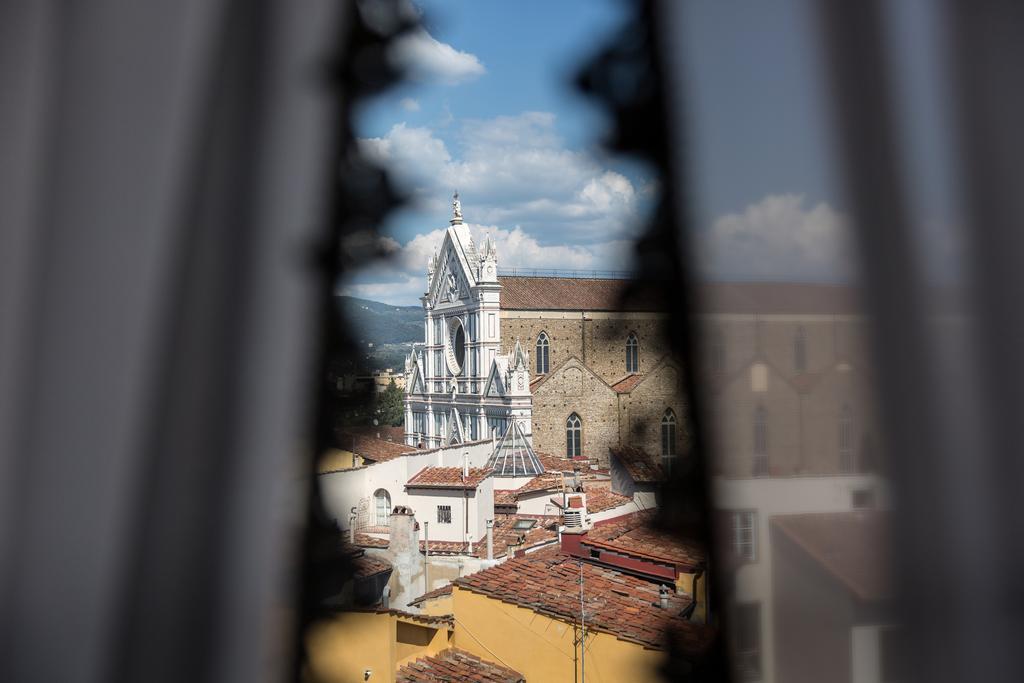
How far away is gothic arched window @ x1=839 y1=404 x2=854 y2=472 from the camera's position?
661 mm

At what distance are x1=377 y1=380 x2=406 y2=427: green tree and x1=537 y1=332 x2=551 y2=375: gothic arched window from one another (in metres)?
0.16

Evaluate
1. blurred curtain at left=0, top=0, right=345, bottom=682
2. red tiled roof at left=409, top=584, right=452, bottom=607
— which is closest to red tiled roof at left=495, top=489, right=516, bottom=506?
red tiled roof at left=409, top=584, right=452, bottom=607

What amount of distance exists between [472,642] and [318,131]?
1.70ft

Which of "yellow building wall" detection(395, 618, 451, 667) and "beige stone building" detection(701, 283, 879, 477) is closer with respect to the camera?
"beige stone building" detection(701, 283, 879, 477)

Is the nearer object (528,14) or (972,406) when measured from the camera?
(972,406)

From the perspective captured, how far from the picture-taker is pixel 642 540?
77cm

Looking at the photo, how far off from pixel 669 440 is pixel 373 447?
313mm

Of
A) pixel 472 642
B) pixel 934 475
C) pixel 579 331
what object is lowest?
pixel 472 642

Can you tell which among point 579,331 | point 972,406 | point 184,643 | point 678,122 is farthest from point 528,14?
point 184,643

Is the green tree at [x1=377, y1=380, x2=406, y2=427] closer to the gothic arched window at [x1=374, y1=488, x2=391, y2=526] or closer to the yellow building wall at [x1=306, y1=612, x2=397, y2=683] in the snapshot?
the gothic arched window at [x1=374, y1=488, x2=391, y2=526]

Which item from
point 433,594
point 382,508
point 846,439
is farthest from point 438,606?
point 846,439

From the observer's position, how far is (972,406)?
24.4 inches

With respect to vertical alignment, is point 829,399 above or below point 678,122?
below

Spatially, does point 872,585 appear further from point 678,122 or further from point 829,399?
point 678,122
